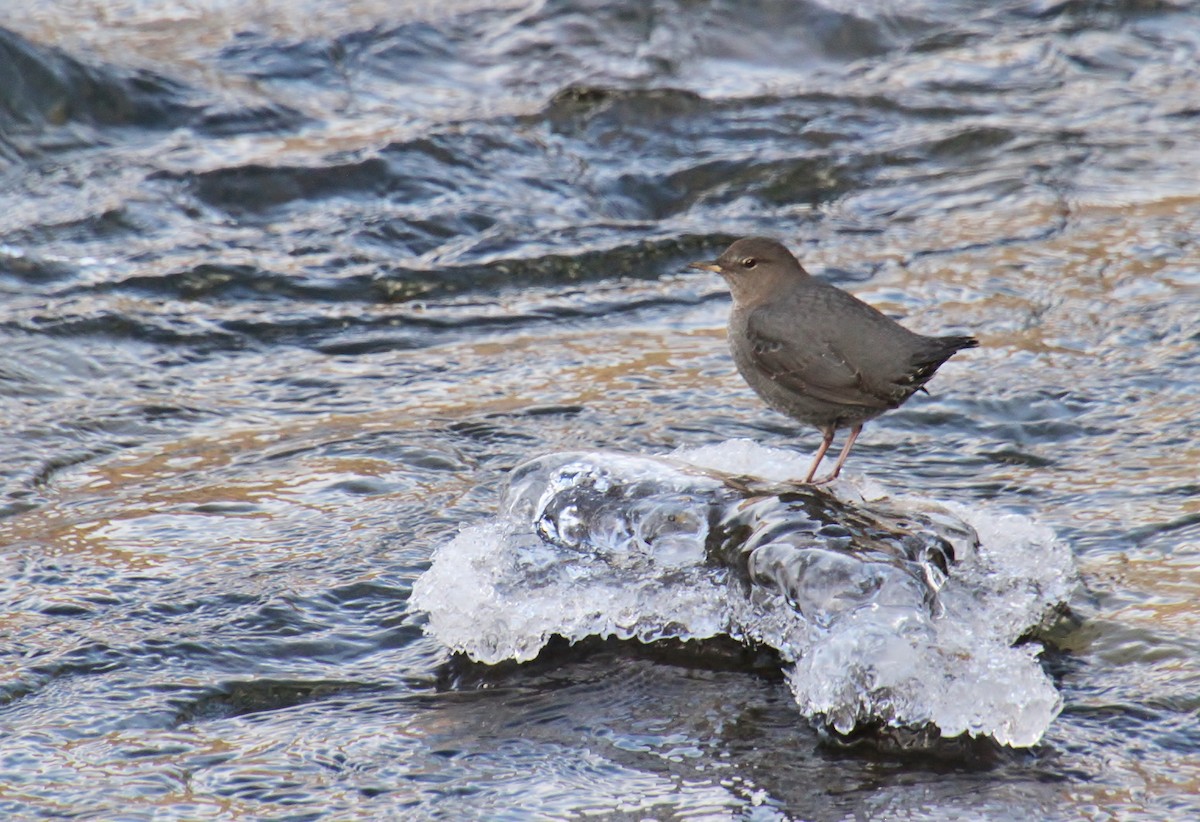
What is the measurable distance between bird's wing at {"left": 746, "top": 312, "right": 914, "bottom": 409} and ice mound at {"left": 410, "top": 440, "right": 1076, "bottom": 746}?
0.85 feet

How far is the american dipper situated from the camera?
441cm

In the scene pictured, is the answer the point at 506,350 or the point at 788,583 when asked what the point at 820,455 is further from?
the point at 506,350

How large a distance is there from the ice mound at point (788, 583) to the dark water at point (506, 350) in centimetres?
11

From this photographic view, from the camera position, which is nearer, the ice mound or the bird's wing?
the ice mound

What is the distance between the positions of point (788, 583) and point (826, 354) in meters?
0.94

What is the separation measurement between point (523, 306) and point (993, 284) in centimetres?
209

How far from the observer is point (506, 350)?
6426 mm

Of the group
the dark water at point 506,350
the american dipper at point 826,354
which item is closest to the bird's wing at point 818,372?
the american dipper at point 826,354

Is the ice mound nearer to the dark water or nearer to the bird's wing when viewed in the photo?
the dark water

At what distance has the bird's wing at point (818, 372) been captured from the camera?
444 centimetres

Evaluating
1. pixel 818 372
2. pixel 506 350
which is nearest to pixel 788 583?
pixel 818 372

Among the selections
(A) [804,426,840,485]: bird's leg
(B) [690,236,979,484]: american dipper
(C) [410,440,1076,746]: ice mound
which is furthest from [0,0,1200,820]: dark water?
(B) [690,236,979,484]: american dipper

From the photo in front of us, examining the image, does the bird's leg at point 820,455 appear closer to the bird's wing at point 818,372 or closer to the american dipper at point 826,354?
the american dipper at point 826,354

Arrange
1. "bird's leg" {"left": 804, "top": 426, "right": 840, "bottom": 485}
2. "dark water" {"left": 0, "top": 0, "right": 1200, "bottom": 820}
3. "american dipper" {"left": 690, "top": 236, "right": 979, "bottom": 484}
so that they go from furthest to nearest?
"bird's leg" {"left": 804, "top": 426, "right": 840, "bottom": 485} → "american dipper" {"left": 690, "top": 236, "right": 979, "bottom": 484} → "dark water" {"left": 0, "top": 0, "right": 1200, "bottom": 820}
